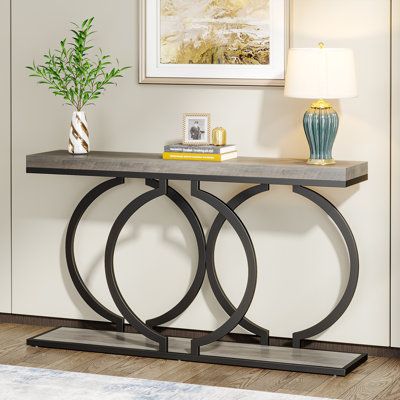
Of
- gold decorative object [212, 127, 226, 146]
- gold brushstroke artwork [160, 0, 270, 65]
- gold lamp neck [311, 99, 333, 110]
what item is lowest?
gold decorative object [212, 127, 226, 146]

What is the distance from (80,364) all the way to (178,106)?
129 centimetres

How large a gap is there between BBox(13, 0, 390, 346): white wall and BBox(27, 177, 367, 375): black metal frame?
0.36 feet

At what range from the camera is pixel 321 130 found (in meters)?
4.27

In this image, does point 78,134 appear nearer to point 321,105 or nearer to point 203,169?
point 203,169

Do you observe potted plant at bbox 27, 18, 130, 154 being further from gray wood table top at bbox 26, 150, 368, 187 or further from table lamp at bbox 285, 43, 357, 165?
table lamp at bbox 285, 43, 357, 165

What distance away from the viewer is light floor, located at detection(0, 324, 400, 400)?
4113 millimetres

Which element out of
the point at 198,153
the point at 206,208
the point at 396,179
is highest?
the point at 198,153

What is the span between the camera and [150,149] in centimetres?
484

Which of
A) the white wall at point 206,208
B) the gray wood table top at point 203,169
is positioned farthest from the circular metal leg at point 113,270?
the white wall at point 206,208

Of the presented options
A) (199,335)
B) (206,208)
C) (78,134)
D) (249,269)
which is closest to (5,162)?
(78,134)

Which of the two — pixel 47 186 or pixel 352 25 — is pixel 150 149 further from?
pixel 352 25

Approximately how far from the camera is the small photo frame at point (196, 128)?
179 inches

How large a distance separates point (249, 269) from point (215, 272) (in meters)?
0.25

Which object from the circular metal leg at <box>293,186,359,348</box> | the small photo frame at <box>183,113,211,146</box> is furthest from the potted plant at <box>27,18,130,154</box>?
the circular metal leg at <box>293,186,359,348</box>
